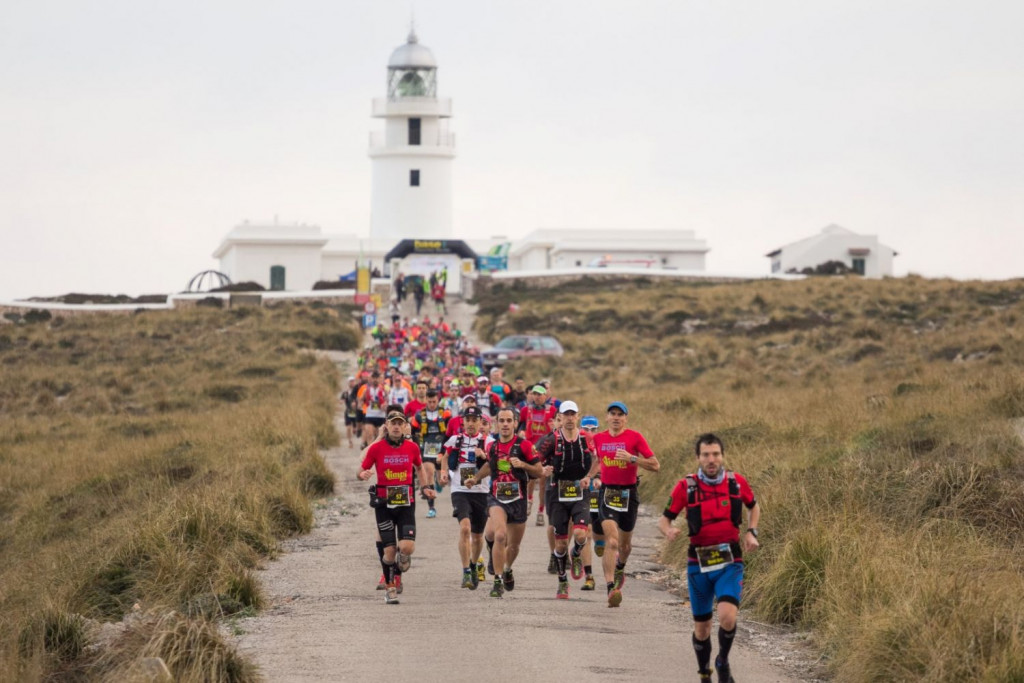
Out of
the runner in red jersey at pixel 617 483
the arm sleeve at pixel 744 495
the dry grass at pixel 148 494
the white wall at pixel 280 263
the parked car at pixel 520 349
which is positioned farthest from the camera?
the white wall at pixel 280 263

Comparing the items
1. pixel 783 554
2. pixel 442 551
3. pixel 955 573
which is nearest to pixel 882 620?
pixel 955 573

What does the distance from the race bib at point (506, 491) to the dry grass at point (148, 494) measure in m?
2.46

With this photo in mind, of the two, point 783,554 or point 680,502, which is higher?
point 680,502

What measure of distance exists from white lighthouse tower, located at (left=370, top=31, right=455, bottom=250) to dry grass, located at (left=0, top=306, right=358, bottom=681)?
2885 centimetres

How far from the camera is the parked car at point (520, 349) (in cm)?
4562

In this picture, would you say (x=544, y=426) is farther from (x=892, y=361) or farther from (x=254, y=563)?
(x=892, y=361)

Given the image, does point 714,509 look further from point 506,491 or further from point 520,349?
point 520,349

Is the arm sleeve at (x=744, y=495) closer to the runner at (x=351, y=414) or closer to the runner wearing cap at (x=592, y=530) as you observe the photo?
the runner wearing cap at (x=592, y=530)

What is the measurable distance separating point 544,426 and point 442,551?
6.57 feet

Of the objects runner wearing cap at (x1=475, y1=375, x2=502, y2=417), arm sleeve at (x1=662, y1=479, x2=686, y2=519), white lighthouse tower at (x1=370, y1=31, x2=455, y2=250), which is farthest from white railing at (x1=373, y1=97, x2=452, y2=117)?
arm sleeve at (x1=662, y1=479, x2=686, y2=519)

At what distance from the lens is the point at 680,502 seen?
9844 mm

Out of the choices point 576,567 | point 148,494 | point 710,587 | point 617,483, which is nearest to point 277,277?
point 148,494

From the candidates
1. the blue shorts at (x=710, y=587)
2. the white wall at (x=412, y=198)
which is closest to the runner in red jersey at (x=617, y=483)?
the blue shorts at (x=710, y=587)

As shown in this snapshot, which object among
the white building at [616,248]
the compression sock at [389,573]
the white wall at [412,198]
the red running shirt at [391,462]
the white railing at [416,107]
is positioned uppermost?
the white railing at [416,107]
